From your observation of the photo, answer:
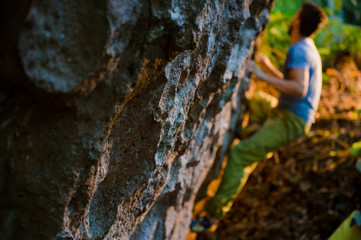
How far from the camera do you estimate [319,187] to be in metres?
3.67

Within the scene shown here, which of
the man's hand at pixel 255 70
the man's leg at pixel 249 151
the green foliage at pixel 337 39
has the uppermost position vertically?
the green foliage at pixel 337 39

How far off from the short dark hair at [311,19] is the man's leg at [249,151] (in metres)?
0.85

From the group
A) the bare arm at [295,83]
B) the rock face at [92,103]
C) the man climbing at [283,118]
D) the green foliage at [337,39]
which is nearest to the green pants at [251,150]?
the man climbing at [283,118]

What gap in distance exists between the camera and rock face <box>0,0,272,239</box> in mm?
736

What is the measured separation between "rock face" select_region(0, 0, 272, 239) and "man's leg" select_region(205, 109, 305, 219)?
177 cm

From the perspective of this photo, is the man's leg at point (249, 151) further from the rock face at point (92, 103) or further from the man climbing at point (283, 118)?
the rock face at point (92, 103)

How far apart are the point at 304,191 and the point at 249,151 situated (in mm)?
1067

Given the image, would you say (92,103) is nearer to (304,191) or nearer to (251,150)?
(251,150)

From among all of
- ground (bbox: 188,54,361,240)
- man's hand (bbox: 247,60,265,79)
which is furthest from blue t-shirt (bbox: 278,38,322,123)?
ground (bbox: 188,54,361,240)

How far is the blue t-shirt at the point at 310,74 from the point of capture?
2.82 metres

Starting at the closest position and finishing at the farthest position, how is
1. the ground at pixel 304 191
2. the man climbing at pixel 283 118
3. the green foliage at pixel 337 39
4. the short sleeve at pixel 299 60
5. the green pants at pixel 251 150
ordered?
1. the short sleeve at pixel 299 60
2. the man climbing at pixel 283 118
3. the green pants at pixel 251 150
4. the ground at pixel 304 191
5. the green foliage at pixel 337 39

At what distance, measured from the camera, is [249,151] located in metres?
3.21

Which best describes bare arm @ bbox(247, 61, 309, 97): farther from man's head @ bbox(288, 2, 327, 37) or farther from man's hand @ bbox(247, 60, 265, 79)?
man's head @ bbox(288, 2, 327, 37)

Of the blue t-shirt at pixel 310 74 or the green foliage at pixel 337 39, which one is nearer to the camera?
the blue t-shirt at pixel 310 74
